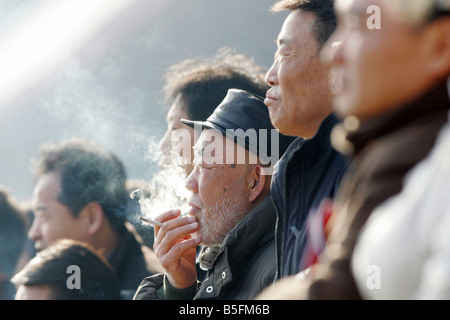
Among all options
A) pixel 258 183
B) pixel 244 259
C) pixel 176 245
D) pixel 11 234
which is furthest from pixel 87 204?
pixel 244 259

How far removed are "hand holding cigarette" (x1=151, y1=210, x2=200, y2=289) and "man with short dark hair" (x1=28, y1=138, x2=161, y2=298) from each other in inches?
42.5

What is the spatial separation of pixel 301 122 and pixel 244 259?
657mm

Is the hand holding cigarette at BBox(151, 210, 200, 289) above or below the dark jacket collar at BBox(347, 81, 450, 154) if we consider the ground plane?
below

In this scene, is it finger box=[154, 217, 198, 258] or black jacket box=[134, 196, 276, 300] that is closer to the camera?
black jacket box=[134, 196, 276, 300]

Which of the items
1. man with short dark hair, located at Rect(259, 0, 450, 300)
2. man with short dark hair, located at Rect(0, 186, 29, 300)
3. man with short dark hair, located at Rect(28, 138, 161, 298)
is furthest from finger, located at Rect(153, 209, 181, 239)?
man with short dark hair, located at Rect(0, 186, 29, 300)

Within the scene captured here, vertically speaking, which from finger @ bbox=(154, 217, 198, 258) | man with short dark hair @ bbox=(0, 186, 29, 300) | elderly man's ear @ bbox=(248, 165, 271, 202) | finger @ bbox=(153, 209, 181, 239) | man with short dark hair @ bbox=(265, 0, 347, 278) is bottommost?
man with short dark hair @ bbox=(0, 186, 29, 300)

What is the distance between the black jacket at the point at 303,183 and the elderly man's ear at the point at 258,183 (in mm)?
684

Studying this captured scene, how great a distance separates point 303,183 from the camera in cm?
240

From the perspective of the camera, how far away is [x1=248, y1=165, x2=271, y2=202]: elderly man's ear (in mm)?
3178

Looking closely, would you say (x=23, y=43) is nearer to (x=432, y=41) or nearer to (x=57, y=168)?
(x=57, y=168)

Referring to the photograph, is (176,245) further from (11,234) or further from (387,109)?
(11,234)

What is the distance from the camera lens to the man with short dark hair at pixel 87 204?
4.50 metres

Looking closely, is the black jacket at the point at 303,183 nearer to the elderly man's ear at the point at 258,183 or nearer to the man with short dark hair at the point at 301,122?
the man with short dark hair at the point at 301,122

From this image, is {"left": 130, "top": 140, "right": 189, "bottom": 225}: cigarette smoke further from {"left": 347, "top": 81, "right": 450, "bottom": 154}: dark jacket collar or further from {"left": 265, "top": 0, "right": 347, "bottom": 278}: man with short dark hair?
{"left": 347, "top": 81, "right": 450, "bottom": 154}: dark jacket collar
